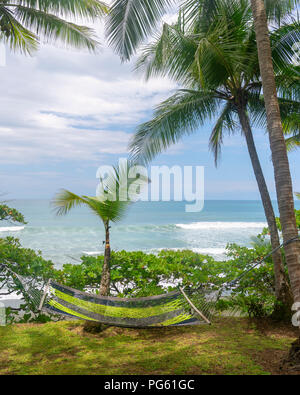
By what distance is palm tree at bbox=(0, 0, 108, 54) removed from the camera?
454cm

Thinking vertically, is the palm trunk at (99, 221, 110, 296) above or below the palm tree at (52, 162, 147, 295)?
below

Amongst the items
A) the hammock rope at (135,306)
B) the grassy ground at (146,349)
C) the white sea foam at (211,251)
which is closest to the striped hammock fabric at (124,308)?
the hammock rope at (135,306)

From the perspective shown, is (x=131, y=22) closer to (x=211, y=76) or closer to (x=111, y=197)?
(x=211, y=76)

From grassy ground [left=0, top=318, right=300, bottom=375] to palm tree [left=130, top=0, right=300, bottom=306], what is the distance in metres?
0.58

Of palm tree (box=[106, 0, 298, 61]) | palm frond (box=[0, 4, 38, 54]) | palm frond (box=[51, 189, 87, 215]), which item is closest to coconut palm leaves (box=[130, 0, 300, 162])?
palm tree (box=[106, 0, 298, 61])

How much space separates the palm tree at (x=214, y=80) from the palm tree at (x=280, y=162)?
1.44 feet

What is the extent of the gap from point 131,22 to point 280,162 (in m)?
2.03

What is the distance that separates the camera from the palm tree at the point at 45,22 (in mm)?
4543

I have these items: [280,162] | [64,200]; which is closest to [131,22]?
[64,200]

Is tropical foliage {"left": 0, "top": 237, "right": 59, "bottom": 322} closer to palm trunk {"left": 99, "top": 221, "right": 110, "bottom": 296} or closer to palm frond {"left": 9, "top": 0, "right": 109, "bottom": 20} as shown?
palm trunk {"left": 99, "top": 221, "right": 110, "bottom": 296}

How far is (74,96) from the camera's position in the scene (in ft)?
99.3

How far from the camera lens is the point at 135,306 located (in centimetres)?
298

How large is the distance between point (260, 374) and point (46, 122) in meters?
30.6
